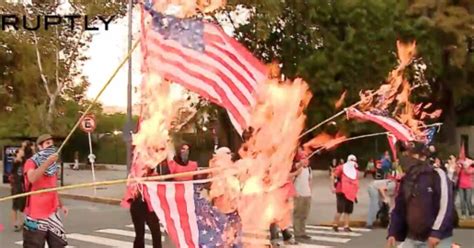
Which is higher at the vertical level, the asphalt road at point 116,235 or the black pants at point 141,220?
the black pants at point 141,220

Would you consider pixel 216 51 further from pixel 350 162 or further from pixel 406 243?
pixel 350 162

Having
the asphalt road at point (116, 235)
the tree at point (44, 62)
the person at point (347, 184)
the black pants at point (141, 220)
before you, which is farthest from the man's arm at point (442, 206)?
the tree at point (44, 62)

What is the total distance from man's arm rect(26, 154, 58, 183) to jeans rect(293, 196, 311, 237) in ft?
22.1

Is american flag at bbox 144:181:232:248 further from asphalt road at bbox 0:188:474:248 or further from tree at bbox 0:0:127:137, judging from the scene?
tree at bbox 0:0:127:137

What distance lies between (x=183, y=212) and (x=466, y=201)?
1289 centimetres

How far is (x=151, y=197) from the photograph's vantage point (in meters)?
5.61

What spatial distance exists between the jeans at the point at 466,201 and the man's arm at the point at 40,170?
1143 cm

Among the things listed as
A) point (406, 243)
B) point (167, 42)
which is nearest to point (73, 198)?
point (406, 243)

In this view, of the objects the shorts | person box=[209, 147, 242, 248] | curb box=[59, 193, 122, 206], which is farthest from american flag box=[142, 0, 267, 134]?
curb box=[59, 193, 122, 206]

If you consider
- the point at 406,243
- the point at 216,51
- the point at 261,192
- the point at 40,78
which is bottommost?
the point at 406,243

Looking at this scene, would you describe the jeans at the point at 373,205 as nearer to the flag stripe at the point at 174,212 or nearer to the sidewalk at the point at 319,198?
the sidewalk at the point at 319,198

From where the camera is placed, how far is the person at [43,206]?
313 inches

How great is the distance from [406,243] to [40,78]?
3015 centimetres

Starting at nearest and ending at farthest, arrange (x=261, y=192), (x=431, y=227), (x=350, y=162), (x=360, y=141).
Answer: (x=261, y=192) → (x=431, y=227) → (x=350, y=162) → (x=360, y=141)
